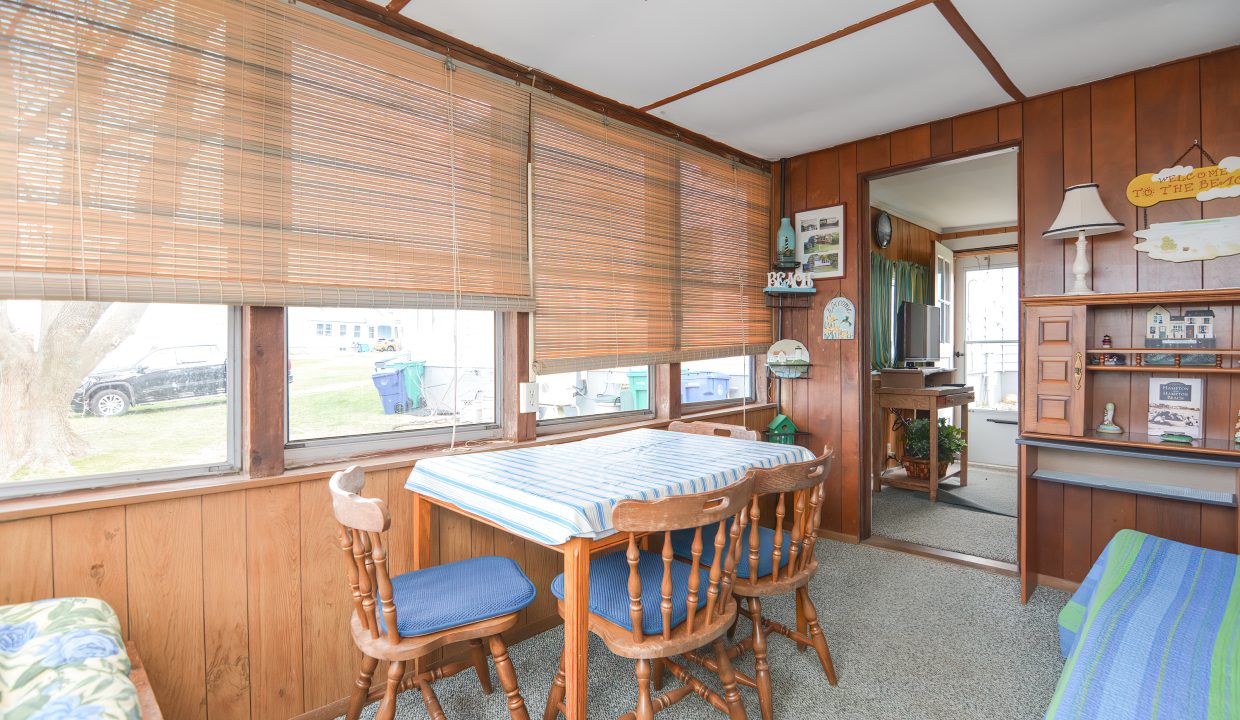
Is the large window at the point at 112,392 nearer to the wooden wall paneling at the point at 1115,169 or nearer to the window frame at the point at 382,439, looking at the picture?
the window frame at the point at 382,439

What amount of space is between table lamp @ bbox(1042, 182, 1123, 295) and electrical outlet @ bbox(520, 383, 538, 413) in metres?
2.62

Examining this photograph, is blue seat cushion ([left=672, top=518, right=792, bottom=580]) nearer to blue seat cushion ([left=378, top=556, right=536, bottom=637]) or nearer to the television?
blue seat cushion ([left=378, top=556, right=536, bottom=637])

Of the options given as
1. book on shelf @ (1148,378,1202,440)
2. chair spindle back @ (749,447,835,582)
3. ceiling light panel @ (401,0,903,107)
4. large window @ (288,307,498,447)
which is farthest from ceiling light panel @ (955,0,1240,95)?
large window @ (288,307,498,447)

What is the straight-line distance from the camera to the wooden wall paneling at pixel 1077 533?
308cm

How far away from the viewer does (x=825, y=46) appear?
251 centimetres

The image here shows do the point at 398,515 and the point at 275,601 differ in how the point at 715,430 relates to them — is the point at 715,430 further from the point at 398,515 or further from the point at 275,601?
the point at 275,601

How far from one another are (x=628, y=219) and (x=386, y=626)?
227 centimetres

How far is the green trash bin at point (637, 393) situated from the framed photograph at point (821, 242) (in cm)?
139

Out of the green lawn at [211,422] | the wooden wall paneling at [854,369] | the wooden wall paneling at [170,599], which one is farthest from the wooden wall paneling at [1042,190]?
the wooden wall paneling at [170,599]

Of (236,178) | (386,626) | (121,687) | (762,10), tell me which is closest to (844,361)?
(762,10)

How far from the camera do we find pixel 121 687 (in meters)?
1.22

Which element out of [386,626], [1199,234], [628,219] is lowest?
[386,626]

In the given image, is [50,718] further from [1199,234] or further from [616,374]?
[1199,234]

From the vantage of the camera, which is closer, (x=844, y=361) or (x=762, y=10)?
(x=762, y=10)
